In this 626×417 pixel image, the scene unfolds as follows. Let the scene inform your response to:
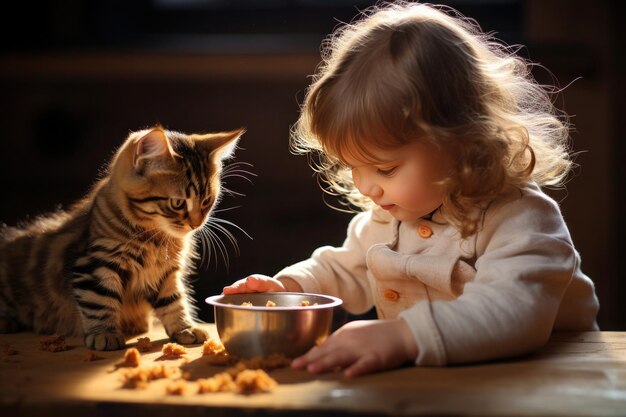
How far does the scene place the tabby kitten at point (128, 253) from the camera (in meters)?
1.26

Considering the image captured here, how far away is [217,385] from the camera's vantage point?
0.89 m

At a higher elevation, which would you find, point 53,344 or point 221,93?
point 221,93

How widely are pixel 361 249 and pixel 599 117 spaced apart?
180 cm

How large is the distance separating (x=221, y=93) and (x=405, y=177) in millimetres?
2124

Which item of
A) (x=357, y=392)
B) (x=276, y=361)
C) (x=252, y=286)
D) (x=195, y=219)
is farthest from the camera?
(x=195, y=219)

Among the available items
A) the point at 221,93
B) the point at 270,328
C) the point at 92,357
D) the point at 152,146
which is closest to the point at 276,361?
the point at 270,328

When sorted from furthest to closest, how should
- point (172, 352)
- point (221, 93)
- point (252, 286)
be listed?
point (221, 93) < point (252, 286) < point (172, 352)

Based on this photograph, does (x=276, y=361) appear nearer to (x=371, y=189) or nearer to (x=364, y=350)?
(x=364, y=350)

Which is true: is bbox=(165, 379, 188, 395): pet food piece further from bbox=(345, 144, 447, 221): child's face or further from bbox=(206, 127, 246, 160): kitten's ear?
bbox=(206, 127, 246, 160): kitten's ear

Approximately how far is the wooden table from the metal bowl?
5 centimetres

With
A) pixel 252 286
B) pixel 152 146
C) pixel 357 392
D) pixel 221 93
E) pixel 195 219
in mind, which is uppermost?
pixel 221 93

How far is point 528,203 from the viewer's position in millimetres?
1132

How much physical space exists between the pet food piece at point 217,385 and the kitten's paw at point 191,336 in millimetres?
334

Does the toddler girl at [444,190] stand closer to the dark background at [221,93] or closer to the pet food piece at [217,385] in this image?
the pet food piece at [217,385]
